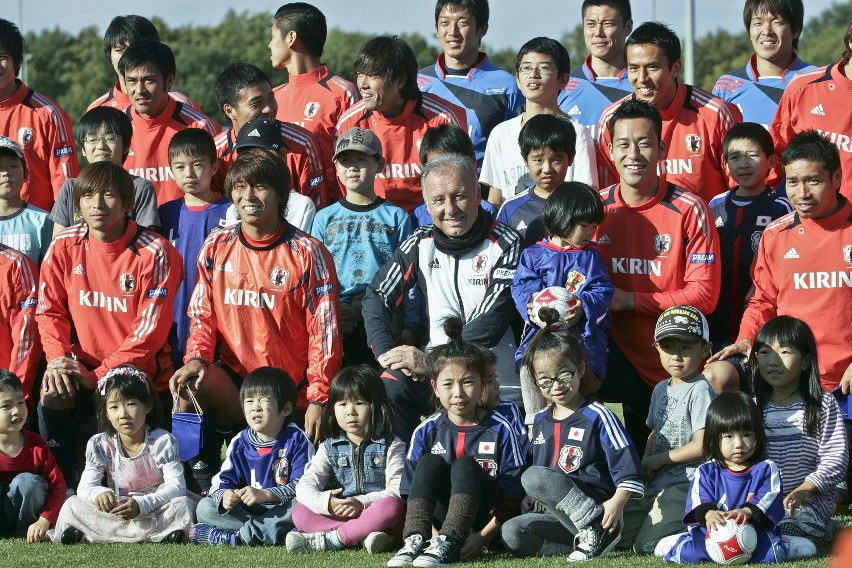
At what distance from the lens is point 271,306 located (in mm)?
7645

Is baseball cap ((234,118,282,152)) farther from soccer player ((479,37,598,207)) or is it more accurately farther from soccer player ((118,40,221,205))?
soccer player ((479,37,598,207))

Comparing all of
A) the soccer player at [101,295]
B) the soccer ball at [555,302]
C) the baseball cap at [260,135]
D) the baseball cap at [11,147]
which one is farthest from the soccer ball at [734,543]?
the baseball cap at [11,147]

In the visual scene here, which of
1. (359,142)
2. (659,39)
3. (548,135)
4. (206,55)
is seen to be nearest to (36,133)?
(359,142)

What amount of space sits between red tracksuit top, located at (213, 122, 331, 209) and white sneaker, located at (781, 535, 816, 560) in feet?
13.4

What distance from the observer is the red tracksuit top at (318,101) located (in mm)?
9664

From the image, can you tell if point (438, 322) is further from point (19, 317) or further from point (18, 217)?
point (18, 217)

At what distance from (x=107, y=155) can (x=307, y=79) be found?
1.86 m

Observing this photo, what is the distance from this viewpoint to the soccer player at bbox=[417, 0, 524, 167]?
33.0 feet

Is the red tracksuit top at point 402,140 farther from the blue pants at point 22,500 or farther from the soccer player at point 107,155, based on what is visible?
the blue pants at point 22,500

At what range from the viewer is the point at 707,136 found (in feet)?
28.0

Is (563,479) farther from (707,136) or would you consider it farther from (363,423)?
(707,136)

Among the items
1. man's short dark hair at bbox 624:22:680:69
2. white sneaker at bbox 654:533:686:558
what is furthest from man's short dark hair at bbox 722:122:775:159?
white sneaker at bbox 654:533:686:558

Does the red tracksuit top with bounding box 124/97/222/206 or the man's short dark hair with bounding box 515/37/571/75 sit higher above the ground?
the man's short dark hair with bounding box 515/37/571/75

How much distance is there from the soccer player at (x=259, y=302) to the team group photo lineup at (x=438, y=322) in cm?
2
